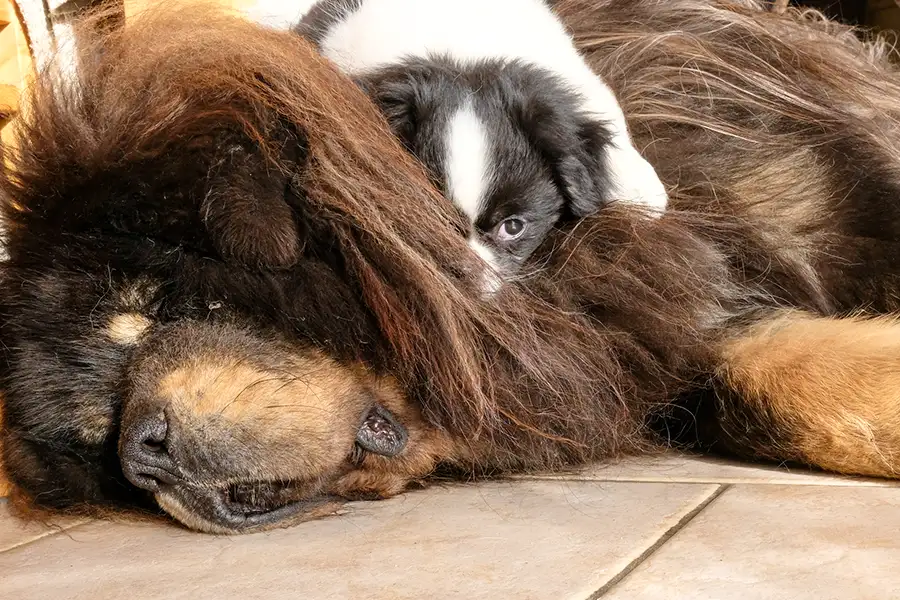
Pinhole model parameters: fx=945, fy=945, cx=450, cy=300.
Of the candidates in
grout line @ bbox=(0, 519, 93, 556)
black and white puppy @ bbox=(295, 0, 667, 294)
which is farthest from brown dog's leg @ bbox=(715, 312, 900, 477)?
grout line @ bbox=(0, 519, 93, 556)

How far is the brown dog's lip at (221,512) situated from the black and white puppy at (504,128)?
40cm

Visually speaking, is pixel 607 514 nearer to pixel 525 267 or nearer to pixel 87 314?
pixel 525 267

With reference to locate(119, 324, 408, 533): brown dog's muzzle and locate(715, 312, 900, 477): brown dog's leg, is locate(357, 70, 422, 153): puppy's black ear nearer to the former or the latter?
locate(119, 324, 408, 533): brown dog's muzzle

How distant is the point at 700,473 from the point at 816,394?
177 millimetres

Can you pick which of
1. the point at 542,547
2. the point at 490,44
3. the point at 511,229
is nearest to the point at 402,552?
the point at 542,547

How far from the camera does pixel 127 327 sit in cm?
120

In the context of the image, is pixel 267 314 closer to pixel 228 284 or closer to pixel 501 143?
pixel 228 284

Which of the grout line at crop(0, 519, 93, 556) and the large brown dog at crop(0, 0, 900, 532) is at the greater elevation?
the large brown dog at crop(0, 0, 900, 532)

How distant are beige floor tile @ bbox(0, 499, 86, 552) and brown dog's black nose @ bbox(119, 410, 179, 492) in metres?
0.21

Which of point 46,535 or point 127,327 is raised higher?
point 127,327

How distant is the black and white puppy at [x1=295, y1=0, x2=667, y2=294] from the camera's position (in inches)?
54.9

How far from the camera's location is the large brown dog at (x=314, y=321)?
1.14m

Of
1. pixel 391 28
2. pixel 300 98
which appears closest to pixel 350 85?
pixel 300 98

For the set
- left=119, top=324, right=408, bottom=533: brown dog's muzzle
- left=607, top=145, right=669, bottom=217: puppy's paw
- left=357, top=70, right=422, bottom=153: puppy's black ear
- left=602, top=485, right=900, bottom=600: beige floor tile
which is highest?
left=357, top=70, right=422, bottom=153: puppy's black ear
